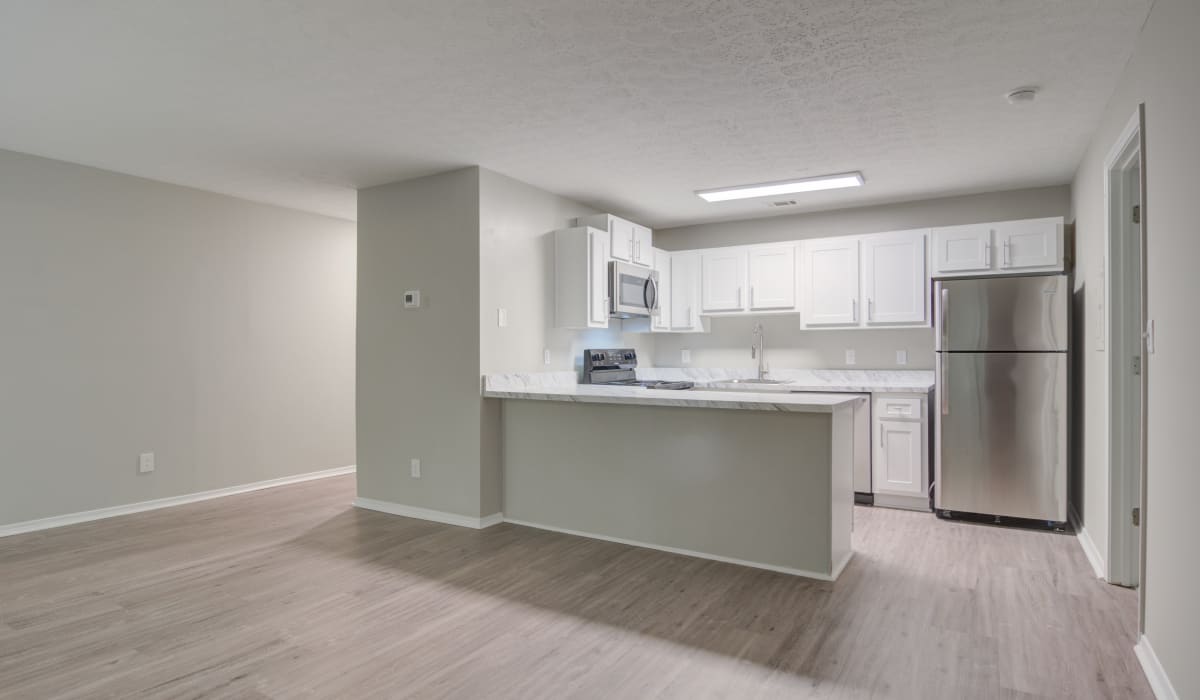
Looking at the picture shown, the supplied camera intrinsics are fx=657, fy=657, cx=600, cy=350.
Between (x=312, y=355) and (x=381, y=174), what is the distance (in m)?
2.07

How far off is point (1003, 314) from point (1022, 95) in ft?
5.42

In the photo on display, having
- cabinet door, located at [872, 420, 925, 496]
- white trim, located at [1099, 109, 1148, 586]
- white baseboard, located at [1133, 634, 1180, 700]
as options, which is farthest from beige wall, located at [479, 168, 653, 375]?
white baseboard, located at [1133, 634, 1180, 700]

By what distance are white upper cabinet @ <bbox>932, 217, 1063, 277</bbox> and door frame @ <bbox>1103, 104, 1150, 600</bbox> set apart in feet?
5.05

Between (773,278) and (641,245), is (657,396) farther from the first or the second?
(773,278)

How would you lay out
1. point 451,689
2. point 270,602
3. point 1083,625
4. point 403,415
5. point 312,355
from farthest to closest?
point 312,355 → point 403,415 → point 270,602 → point 1083,625 → point 451,689

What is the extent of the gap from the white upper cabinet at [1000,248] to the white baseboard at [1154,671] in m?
2.86

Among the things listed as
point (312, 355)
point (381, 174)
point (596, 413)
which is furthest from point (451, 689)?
point (312, 355)

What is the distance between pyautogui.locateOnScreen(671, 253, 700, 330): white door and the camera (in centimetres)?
589

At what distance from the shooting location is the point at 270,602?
291 cm

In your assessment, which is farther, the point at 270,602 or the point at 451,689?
the point at 270,602

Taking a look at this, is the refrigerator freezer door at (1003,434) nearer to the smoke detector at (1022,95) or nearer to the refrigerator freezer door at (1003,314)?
the refrigerator freezer door at (1003,314)

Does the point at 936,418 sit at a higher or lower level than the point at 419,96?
lower

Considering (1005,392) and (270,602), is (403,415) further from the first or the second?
(1005,392)

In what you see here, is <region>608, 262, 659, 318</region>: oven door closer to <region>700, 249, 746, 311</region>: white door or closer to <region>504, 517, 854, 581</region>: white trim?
<region>700, 249, 746, 311</region>: white door
